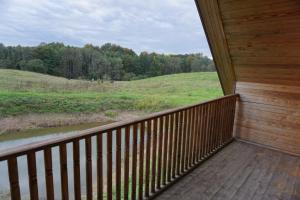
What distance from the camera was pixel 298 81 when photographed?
3338 millimetres

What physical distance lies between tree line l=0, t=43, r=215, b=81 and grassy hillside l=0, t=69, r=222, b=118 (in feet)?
2.19

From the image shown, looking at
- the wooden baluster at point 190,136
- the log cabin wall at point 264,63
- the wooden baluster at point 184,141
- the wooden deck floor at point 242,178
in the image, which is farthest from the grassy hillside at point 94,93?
the wooden baluster at point 184,141

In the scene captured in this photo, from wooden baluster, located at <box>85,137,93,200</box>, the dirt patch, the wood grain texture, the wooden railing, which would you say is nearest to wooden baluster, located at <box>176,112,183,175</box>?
the wooden railing

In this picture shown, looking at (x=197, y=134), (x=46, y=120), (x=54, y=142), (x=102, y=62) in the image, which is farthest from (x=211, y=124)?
(x=102, y=62)

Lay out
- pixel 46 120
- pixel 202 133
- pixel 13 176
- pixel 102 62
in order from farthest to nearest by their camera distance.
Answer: pixel 102 62
pixel 46 120
pixel 202 133
pixel 13 176

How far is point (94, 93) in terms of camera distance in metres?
11.3

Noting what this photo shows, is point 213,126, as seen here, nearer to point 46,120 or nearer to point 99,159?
point 99,159

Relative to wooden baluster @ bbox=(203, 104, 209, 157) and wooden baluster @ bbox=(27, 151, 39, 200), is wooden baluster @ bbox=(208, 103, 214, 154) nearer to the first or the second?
wooden baluster @ bbox=(203, 104, 209, 157)

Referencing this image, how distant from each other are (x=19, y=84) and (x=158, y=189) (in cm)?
1016

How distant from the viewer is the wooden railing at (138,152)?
1288 millimetres

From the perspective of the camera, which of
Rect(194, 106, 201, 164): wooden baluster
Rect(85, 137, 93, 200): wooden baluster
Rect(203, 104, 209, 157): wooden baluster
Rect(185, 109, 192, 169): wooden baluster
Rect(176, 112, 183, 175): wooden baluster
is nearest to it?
Rect(85, 137, 93, 200): wooden baluster

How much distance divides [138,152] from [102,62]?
892 centimetres

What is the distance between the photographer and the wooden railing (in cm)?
129

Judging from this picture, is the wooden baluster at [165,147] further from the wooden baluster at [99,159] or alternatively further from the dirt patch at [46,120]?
the dirt patch at [46,120]
